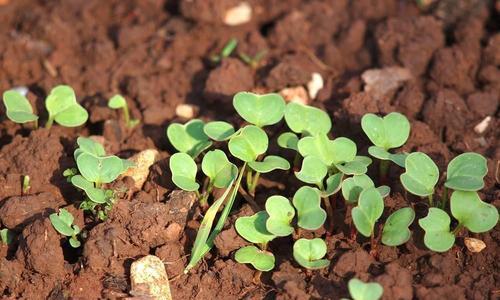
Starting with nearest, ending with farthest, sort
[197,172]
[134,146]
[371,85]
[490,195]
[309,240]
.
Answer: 1. [309,240]
2. [490,195]
3. [197,172]
4. [134,146]
5. [371,85]

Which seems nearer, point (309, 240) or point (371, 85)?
point (309, 240)

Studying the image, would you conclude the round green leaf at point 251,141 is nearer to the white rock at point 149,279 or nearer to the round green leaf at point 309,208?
the round green leaf at point 309,208

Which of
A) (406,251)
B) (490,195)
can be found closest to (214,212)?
(406,251)

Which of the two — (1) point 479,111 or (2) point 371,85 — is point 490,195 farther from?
(2) point 371,85

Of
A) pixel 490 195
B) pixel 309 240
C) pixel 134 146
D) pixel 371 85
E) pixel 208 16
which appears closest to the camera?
pixel 309 240

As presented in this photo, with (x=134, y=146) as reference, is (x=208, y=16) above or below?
above

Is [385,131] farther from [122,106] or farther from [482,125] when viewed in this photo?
[122,106]

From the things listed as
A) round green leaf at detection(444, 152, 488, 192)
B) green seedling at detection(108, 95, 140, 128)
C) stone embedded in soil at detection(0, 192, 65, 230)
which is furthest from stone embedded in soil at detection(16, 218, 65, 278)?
round green leaf at detection(444, 152, 488, 192)
